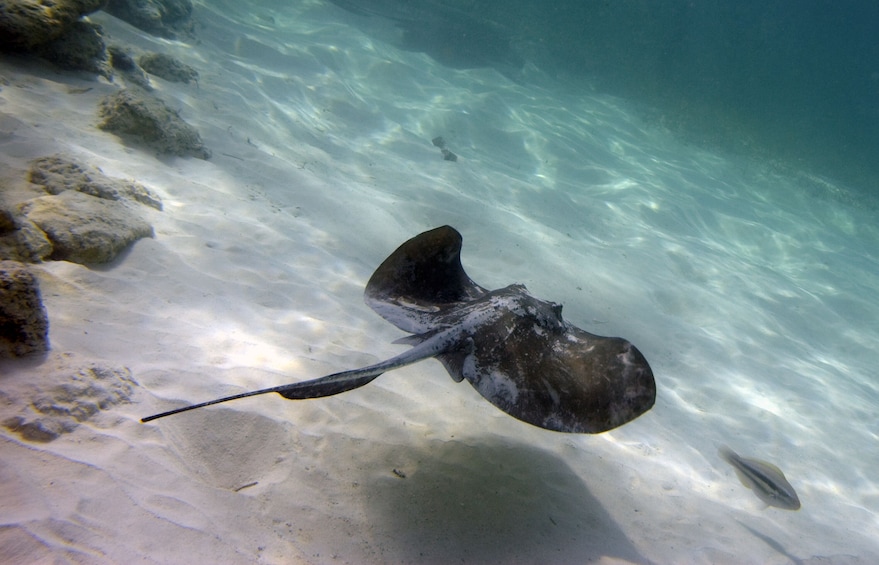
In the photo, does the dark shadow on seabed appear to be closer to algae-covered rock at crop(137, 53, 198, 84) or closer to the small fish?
the small fish

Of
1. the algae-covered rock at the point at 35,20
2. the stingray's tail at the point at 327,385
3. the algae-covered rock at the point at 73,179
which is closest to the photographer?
the stingray's tail at the point at 327,385

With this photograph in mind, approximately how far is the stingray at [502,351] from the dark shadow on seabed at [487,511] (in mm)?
771

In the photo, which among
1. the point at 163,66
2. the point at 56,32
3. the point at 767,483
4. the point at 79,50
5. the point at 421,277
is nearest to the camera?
the point at 421,277

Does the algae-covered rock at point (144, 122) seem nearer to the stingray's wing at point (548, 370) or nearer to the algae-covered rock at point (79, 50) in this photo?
the algae-covered rock at point (79, 50)

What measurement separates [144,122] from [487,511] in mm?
6516

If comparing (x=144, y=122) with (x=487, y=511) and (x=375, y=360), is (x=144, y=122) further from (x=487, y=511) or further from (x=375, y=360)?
(x=487, y=511)

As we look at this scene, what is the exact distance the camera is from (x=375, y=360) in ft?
12.7

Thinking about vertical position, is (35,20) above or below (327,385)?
above

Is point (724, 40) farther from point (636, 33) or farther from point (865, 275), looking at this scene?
point (865, 275)

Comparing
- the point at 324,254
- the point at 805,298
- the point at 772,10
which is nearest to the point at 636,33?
the point at 772,10

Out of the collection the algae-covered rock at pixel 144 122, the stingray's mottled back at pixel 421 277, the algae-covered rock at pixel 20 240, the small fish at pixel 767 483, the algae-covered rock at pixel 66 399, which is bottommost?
the algae-covered rock at pixel 66 399

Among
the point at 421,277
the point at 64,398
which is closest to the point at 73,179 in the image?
the point at 64,398

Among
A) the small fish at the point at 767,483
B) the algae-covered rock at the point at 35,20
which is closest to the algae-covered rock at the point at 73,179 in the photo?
the algae-covered rock at the point at 35,20

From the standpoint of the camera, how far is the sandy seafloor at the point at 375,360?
2.33 metres
